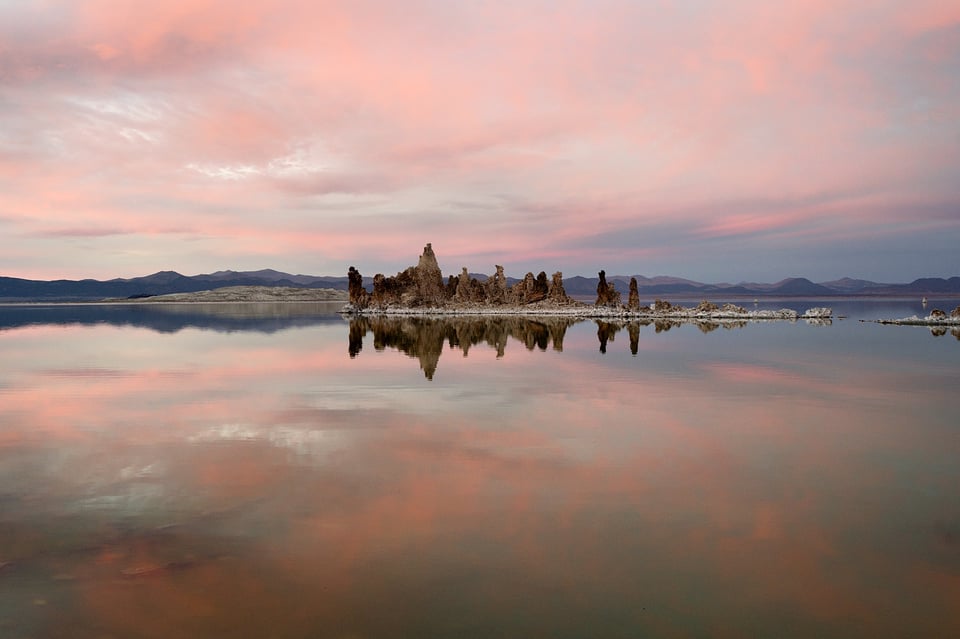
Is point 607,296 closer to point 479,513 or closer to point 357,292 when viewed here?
point 357,292

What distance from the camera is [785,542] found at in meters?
7.38

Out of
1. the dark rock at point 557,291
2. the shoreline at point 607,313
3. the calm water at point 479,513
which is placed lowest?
the calm water at point 479,513

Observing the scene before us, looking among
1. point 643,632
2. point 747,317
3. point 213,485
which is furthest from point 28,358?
point 747,317

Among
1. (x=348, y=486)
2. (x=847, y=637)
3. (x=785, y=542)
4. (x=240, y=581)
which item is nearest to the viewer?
(x=847, y=637)

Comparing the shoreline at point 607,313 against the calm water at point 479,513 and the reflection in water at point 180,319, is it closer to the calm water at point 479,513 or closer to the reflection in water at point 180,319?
the reflection in water at point 180,319

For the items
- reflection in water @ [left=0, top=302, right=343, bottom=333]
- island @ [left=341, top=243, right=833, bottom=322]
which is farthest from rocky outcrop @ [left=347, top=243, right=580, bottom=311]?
reflection in water @ [left=0, top=302, right=343, bottom=333]

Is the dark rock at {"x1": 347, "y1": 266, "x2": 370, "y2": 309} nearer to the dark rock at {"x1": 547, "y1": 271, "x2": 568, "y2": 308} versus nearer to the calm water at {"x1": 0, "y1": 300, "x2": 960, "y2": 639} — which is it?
the dark rock at {"x1": 547, "y1": 271, "x2": 568, "y2": 308}

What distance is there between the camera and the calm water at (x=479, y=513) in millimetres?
5797

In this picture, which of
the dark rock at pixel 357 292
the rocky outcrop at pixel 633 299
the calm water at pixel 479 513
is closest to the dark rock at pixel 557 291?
the rocky outcrop at pixel 633 299

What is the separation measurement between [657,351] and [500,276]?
80.4 metres

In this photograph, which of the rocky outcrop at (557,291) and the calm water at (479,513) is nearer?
the calm water at (479,513)

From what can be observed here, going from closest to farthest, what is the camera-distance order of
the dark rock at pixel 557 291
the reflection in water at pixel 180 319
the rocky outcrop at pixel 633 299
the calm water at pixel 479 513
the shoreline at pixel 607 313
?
the calm water at pixel 479 513 < the reflection in water at pixel 180 319 < the shoreline at pixel 607 313 < the rocky outcrop at pixel 633 299 < the dark rock at pixel 557 291

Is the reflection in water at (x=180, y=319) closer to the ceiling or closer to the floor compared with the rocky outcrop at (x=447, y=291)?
closer to the floor

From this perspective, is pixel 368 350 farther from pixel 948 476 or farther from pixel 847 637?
pixel 847 637
